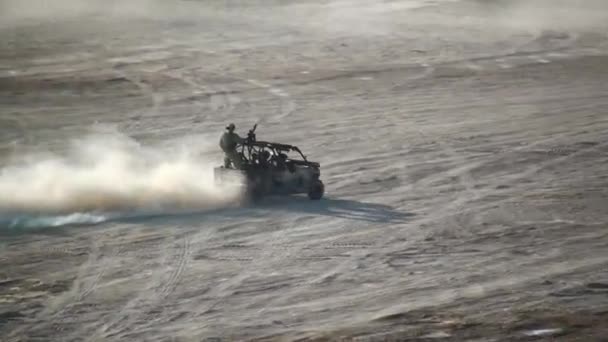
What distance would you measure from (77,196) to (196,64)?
27160 millimetres

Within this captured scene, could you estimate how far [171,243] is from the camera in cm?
2616

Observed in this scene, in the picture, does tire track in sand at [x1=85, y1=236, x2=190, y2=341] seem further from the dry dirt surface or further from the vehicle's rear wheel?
the vehicle's rear wheel

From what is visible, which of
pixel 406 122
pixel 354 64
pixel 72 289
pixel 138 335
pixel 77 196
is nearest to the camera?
pixel 138 335

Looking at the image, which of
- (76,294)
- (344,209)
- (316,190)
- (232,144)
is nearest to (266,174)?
(232,144)

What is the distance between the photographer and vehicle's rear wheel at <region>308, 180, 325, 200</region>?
2950 centimetres

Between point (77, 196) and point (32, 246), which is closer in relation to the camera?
point (32, 246)

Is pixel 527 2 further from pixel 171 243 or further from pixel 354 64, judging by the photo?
pixel 171 243

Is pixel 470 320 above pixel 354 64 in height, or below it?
below

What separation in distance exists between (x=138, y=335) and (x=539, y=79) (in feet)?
103

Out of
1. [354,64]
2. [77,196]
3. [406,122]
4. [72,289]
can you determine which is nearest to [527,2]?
[354,64]

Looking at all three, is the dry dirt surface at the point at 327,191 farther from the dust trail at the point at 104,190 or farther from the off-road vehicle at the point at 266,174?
the off-road vehicle at the point at 266,174

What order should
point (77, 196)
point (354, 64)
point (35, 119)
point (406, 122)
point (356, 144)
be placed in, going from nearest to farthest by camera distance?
point (77, 196), point (356, 144), point (406, 122), point (35, 119), point (354, 64)

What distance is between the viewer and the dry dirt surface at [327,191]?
21562mm

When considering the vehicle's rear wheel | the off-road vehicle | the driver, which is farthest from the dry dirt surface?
the driver
